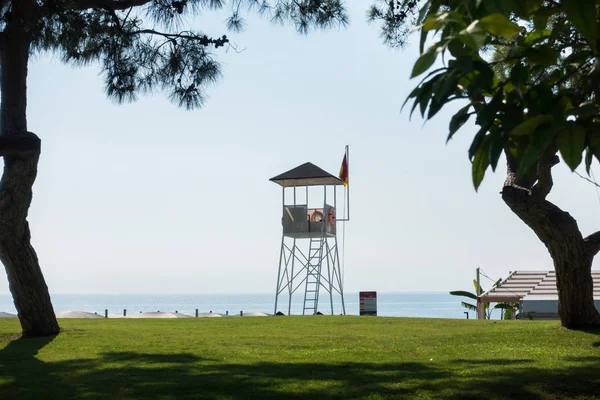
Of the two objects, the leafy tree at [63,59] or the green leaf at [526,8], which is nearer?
the green leaf at [526,8]

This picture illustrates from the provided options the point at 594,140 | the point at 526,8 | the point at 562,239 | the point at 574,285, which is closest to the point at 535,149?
the point at 594,140

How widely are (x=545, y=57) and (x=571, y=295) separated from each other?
8.41 metres

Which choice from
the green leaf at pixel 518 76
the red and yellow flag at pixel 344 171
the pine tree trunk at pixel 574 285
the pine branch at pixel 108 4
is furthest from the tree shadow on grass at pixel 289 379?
the red and yellow flag at pixel 344 171

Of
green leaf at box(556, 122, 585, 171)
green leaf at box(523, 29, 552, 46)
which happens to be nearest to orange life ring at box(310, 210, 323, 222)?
green leaf at box(523, 29, 552, 46)

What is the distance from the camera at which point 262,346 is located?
994 cm

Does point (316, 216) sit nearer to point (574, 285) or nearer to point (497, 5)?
point (574, 285)

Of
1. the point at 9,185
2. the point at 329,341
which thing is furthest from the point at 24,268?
the point at 329,341

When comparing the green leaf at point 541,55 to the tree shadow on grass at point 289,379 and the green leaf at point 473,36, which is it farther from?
the tree shadow on grass at point 289,379

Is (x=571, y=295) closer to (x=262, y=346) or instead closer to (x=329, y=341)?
(x=329, y=341)

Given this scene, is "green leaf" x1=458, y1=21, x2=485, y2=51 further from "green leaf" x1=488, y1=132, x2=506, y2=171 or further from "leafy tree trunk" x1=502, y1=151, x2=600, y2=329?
"leafy tree trunk" x1=502, y1=151, x2=600, y2=329

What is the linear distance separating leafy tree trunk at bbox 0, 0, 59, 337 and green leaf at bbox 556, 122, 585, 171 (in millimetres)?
9341

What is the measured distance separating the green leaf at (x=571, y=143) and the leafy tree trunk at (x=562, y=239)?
7.96 m

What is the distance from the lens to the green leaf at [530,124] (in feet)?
8.07

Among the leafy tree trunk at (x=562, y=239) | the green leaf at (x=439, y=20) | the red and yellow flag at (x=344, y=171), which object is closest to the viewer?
the green leaf at (x=439, y=20)
